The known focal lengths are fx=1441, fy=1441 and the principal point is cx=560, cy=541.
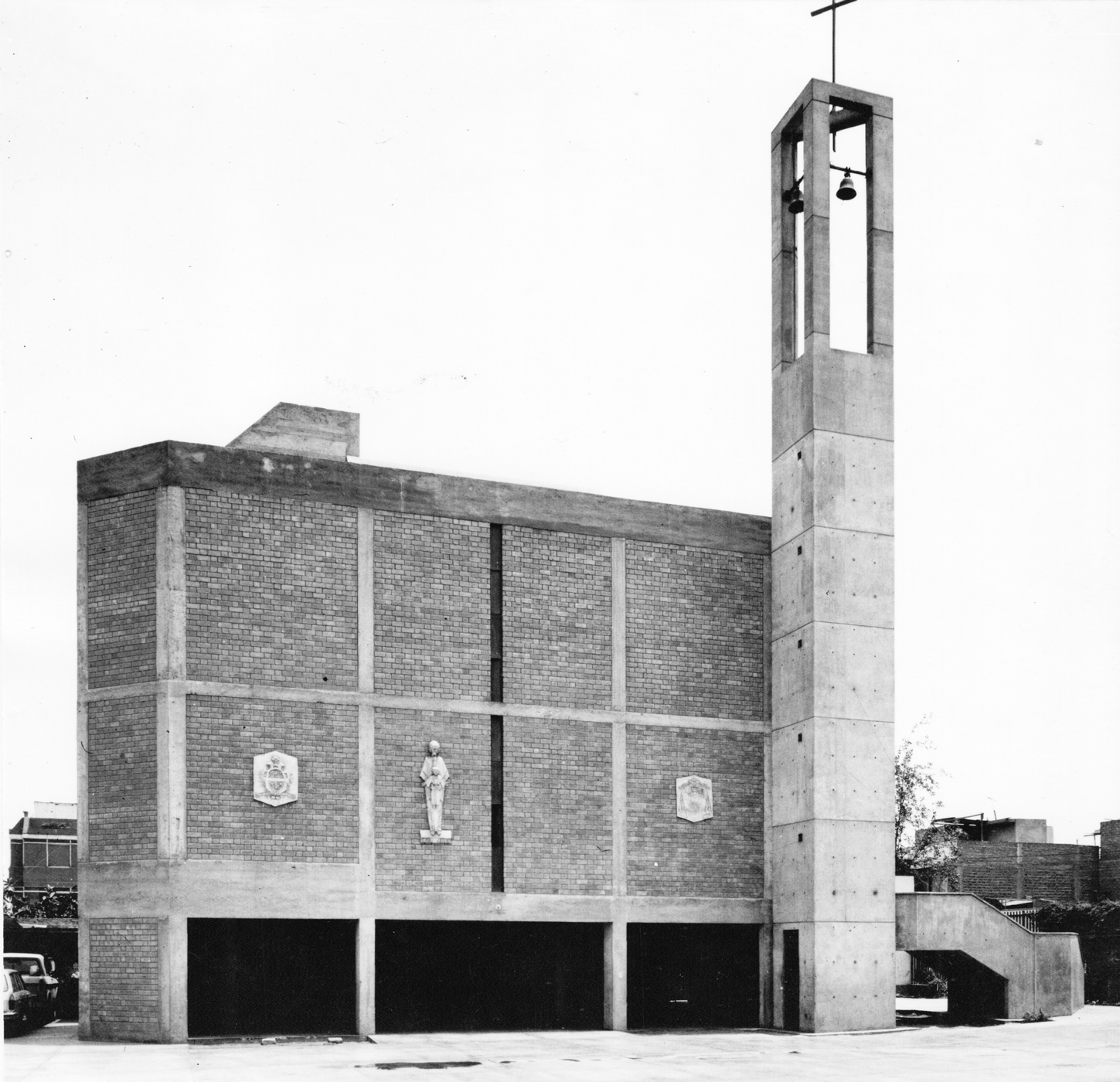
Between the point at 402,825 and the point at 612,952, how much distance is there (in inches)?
180

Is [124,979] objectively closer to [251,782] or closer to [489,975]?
[251,782]

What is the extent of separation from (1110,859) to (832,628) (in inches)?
1205

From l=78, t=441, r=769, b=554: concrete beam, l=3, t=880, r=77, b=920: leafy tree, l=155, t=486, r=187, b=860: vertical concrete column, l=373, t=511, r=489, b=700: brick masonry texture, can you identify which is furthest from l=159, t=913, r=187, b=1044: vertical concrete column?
l=3, t=880, r=77, b=920: leafy tree

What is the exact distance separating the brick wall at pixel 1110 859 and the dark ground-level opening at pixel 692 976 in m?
26.9

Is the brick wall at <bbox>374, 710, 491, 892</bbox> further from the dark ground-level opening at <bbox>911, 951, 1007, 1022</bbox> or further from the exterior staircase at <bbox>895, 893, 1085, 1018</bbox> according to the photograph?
the dark ground-level opening at <bbox>911, 951, 1007, 1022</bbox>

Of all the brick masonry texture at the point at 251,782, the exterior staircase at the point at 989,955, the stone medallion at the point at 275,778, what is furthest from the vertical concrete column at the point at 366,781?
the exterior staircase at the point at 989,955

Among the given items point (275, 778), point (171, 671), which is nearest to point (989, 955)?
point (275, 778)

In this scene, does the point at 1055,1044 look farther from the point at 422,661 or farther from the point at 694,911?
the point at 422,661

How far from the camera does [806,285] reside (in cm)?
2723

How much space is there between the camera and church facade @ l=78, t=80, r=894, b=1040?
75.7 feet

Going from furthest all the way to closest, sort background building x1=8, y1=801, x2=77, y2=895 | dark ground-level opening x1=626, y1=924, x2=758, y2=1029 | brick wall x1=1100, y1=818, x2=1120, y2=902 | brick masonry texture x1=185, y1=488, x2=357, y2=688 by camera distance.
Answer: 1. background building x1=8, y1=801, x2=77, y2=895
2. brick wall x1=1100, y1=818, x2=1120, y2=902
3. dark ground-level opening x1=626, y1=924, x2=758, y2=1029
4. brick masonry texture x1=185, y1=488, x2=357, y2=688

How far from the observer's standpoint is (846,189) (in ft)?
91.0

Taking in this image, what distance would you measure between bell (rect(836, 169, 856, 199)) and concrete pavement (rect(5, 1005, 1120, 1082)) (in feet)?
50.9

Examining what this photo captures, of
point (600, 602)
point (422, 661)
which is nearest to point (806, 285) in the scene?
point (600, 602)
